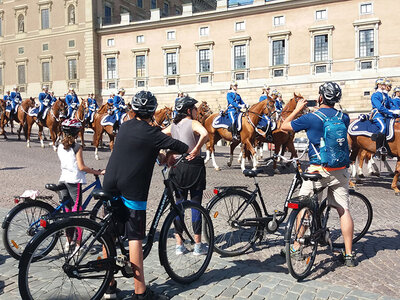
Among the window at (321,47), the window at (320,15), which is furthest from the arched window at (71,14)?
the window at (321,47)

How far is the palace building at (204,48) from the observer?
105ft

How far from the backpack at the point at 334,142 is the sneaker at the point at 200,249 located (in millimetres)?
1656

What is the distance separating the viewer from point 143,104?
11.3ft

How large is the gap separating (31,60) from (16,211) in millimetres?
47403

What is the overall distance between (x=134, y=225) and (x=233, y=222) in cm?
167

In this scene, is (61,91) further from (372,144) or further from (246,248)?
(246,248)

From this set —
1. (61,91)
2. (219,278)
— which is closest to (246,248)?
(219,278)

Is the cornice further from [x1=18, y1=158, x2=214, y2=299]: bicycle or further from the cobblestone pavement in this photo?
[x1=18, y1=158, x2=214, y2=299]: bicycle

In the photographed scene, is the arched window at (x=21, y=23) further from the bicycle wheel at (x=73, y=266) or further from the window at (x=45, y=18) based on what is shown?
the bicycle wheel at (x=73, y=266)

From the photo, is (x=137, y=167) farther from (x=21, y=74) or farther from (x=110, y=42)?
(x=21, y=74)

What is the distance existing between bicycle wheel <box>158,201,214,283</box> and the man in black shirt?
1.44 ft

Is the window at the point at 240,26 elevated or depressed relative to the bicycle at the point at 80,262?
elevated

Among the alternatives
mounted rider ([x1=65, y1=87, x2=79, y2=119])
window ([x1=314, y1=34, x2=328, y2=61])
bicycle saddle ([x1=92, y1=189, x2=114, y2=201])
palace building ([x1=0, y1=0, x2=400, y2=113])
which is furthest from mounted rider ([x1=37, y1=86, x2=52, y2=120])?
window ([x1=314, y1=34, x2=328, y2=61])

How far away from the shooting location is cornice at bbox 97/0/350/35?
33.9 meters
